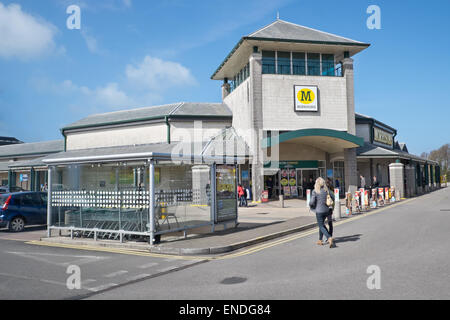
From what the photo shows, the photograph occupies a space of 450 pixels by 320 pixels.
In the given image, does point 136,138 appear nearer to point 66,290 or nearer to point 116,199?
point 116,199

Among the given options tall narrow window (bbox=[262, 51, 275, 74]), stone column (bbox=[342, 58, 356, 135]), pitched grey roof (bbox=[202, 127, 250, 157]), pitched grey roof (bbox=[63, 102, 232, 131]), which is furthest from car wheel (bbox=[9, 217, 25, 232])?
stone column (bbox=[342, 58, 356, 135])

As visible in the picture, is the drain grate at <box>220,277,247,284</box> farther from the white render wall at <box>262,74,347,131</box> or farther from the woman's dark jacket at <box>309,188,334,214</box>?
the white render wall at <box>262,74,347,131</box>

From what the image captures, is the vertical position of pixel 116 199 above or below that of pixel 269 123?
below

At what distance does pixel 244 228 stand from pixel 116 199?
4.62 meters

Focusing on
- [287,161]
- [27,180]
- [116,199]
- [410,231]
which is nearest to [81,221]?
[116,199]

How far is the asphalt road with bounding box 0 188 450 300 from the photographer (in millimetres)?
5629

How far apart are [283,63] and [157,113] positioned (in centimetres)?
Answer: 1159

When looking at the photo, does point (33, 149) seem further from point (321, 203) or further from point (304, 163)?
point (321, 203)

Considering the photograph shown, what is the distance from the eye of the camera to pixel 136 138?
31.2m

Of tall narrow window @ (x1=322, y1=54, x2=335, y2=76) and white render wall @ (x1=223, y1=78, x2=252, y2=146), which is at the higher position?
tall narrow window @ (x1=322, y1=54, x2=335, y2=76)

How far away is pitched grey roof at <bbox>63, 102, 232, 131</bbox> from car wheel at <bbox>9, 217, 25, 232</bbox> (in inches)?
647

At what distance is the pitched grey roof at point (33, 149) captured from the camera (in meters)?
39.8

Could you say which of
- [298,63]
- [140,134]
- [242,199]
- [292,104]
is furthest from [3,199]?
[298,63]
